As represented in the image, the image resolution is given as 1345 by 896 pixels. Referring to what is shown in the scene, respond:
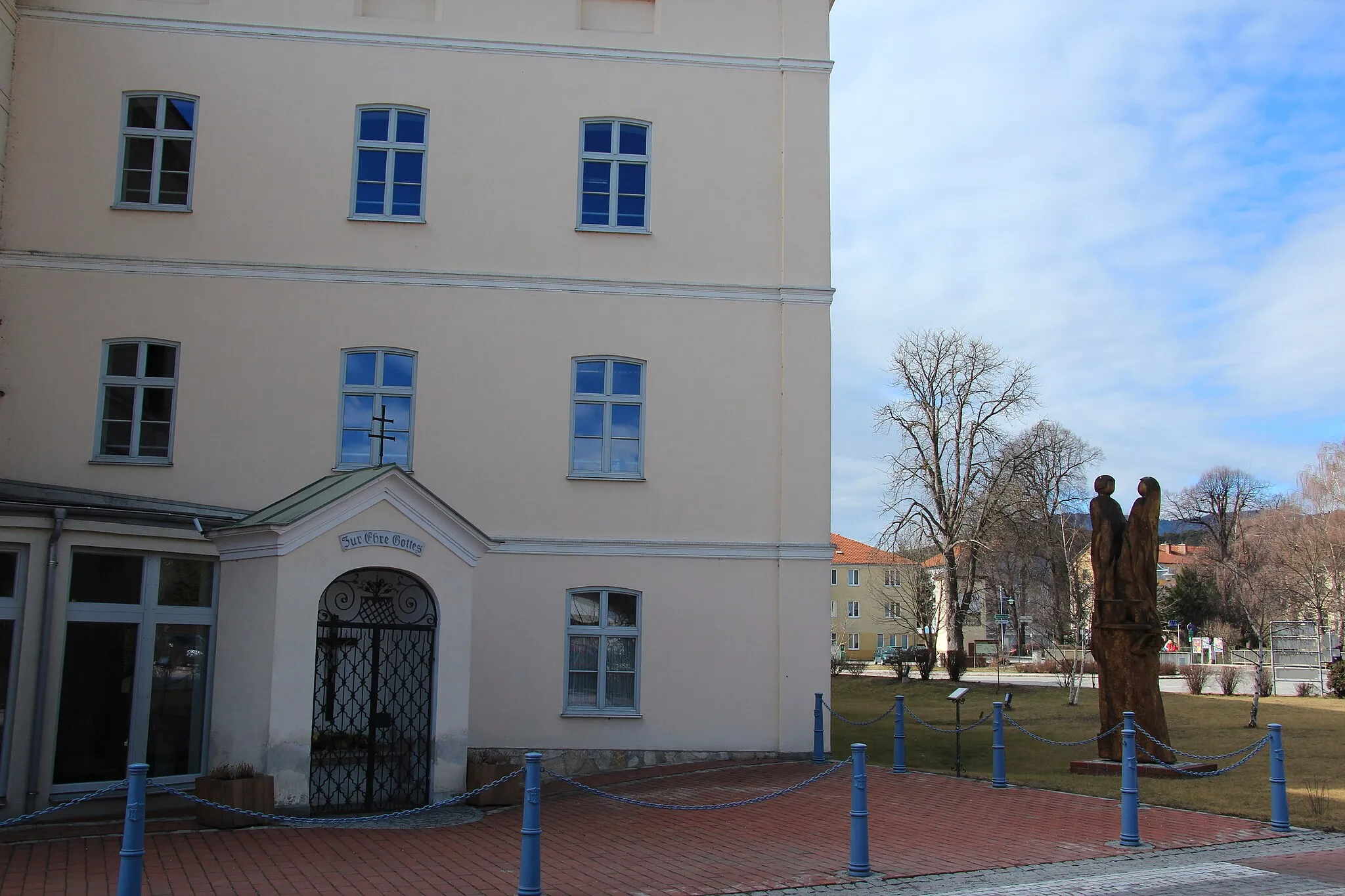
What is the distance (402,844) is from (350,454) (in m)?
7.63

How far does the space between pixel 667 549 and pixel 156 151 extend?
9.79 meters

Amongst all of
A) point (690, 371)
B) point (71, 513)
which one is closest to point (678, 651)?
point (690, 371)

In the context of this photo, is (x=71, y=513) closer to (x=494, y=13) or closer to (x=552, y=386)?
(x=552, y=386)

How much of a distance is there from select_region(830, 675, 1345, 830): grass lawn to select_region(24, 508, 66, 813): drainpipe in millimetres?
11373

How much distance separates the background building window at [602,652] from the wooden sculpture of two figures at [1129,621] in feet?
21.5

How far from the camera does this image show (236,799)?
11.5 meters

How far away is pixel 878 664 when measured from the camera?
66.4 meters

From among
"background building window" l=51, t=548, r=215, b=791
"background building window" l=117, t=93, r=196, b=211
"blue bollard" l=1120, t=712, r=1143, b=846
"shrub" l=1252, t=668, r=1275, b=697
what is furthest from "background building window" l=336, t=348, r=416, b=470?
"shrub" l=1252, t=668, r=1275, b=697

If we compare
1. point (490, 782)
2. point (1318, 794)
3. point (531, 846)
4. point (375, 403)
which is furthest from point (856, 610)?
point (531, 846)

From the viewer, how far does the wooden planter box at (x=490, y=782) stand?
12.9 meters

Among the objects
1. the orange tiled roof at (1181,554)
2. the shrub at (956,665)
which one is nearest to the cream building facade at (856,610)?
the orange tiled roof at (1181,554)

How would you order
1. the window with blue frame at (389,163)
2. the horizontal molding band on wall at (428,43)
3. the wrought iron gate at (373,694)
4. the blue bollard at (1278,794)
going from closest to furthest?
the blue bollard at (1278,794), the wrought iron gate at (373,694), the horizontal molding band on wall at (428,43), the window with blue frame at (389,163)

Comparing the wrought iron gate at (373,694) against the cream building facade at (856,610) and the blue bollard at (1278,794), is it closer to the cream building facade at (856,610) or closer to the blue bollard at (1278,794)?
the blue bollard at (1278,794)

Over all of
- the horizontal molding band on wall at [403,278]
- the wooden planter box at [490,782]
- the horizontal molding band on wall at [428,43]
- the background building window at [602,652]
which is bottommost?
the wooden planter box at [490,782]
